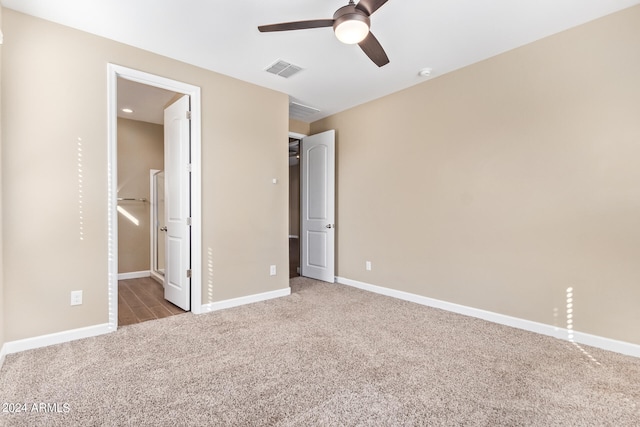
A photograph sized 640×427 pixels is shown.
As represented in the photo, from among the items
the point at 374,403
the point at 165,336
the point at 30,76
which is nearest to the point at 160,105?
the point at 30,76

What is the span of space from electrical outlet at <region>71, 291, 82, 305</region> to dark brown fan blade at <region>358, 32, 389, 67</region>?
3106mm

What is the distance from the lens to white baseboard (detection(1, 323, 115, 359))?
92.0 inches

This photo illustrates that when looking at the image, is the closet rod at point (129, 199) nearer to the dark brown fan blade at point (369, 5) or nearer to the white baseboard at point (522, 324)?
the white baseboard at point (522, 324)

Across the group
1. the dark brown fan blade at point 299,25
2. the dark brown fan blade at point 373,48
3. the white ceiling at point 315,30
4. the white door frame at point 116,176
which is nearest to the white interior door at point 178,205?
the white door frame at point 116,176

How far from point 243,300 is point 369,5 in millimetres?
3190

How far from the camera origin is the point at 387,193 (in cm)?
412

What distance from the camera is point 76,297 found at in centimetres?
262

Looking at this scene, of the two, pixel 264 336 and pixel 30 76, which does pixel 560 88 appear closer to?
pixel 264 336

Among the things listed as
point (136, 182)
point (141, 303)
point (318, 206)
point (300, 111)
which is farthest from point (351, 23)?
point (136, 182)

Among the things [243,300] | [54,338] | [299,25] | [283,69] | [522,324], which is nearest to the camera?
[299,25]

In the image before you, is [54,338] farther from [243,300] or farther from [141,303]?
[243,300]

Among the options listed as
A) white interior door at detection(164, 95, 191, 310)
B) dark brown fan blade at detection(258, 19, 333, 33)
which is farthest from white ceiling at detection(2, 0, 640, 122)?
white interior door at detection(164, 95, 191, 310)

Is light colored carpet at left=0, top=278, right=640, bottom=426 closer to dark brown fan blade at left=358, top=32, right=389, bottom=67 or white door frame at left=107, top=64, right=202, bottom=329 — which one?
white door frame at left=107, top=64, right=202, bottom=329

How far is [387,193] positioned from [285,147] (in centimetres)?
152
